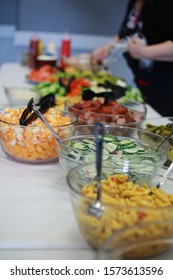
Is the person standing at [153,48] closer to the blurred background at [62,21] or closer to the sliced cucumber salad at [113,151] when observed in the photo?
the sliced cucumber salad at [113,151]

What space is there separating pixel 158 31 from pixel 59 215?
162cm

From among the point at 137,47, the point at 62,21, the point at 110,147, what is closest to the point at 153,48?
the point at 137,47

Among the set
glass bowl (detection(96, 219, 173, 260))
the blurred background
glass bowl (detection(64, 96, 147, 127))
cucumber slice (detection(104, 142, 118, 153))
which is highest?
glass bowl (detection(96, 219, 173, 260))

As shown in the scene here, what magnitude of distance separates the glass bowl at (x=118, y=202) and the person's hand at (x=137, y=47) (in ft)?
4.29

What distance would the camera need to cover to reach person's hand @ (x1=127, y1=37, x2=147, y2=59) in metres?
2.18

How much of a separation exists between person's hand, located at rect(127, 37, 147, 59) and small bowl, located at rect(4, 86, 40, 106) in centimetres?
56

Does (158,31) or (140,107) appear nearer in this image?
(140,107)

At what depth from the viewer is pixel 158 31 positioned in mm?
2275

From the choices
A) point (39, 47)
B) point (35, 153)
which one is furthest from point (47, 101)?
point (39, 47)

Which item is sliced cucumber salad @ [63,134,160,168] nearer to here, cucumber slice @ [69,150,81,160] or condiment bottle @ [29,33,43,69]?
cucumber slice @ [69,150,81,160]

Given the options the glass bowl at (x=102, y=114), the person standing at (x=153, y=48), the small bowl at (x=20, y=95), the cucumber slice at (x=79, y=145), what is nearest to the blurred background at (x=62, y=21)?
the person standing at (x=153, y=48)

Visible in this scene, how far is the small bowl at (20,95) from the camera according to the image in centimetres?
181

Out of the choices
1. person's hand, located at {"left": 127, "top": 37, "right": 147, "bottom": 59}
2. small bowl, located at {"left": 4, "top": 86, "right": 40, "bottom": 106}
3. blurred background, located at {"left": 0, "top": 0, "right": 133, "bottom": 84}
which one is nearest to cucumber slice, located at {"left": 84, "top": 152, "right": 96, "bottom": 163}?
small bowl, located at {"left": 4, "top": 86, "right": 40, "bottom": 106}
